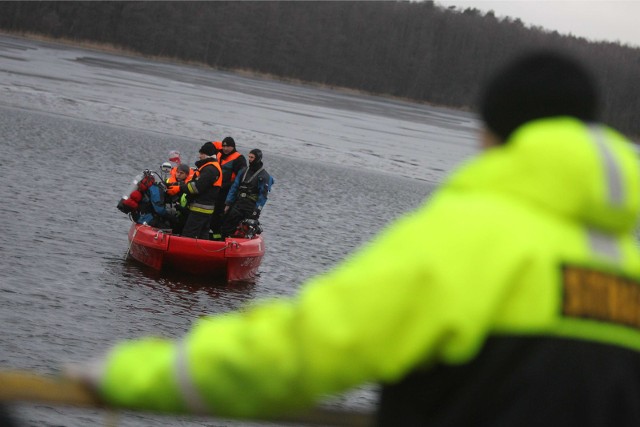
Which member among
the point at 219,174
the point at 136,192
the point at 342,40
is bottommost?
the point at 136,192

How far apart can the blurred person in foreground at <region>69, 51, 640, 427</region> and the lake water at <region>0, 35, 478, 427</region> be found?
2.32 ft

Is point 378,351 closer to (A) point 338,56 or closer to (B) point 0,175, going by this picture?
(B) point 0,175

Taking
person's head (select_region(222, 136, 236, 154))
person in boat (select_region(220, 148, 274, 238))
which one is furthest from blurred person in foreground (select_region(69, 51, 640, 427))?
person in boat (select_region(220, 148, 274, 238))

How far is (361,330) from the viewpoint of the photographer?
1.93 metres

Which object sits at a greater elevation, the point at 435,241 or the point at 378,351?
the point at 435,241

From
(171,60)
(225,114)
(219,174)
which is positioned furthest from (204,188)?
(171,60)

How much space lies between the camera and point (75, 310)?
14.2 m

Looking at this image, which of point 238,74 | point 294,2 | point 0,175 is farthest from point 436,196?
point 294,2

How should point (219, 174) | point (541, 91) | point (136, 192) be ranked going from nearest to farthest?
point (541, 91)
point (219, 174)
point (136, 192)

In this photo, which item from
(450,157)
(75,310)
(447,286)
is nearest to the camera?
(447,286)

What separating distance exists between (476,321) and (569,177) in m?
0.30

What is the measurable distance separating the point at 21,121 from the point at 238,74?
73706 mm

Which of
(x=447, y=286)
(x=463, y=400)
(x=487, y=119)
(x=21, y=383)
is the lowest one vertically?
(x=21, y=383)

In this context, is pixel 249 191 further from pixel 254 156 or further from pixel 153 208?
pixel 153 208
